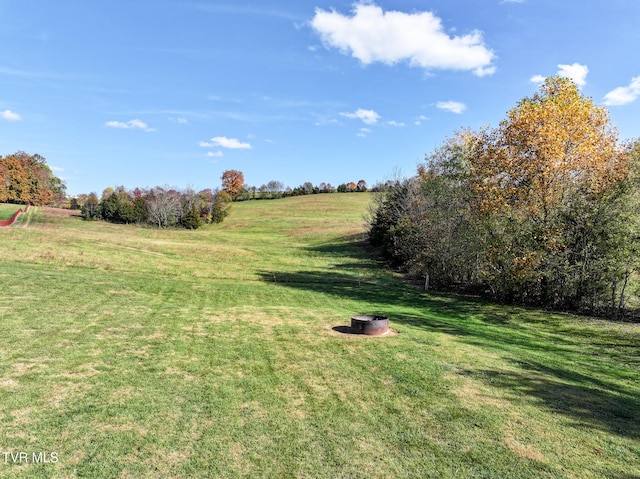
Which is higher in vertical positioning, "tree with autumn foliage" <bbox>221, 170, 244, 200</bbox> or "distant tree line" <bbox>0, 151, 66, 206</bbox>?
"tree with autumn foliage" <bbox>221, 170, 244, 200</bbox>

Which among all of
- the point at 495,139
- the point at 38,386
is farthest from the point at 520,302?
the point at 38,386

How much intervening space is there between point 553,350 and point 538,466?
8.88 m

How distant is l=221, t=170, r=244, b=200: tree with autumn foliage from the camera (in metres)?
129

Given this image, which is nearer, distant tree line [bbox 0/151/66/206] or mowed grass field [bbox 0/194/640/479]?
mowed grass field [bbox 0/194/640/479]

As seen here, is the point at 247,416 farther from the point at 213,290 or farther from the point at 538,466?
the point at 213,290

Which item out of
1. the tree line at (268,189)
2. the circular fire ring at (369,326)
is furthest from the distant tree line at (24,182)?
the circular fire ring at (369,326)

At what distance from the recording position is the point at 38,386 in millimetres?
6770

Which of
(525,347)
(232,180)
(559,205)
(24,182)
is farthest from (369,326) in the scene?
(232,180)

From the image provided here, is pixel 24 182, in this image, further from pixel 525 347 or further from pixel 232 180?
pixel 525 347

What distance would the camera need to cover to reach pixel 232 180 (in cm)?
13112

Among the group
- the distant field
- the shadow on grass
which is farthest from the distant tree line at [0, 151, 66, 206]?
the shadow on grass

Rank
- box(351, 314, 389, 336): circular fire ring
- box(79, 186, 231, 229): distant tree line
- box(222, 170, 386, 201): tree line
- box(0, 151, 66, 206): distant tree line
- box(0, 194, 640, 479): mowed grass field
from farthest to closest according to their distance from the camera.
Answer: box(222, 170, 386, 201): tree line < box(0, 151, 66, 206): distant tree line < box(79, 186, 231, 229): distant tree line < box(351, 314, 389, 336): circular fire ring < box(0, 194, 640, 479): mowed grass field

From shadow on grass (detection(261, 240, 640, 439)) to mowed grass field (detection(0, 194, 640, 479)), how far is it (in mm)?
77

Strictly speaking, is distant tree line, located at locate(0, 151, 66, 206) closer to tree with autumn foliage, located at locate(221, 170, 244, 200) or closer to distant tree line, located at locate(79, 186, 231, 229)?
distant tree line, located at locate(79, 186, 231, 229)
